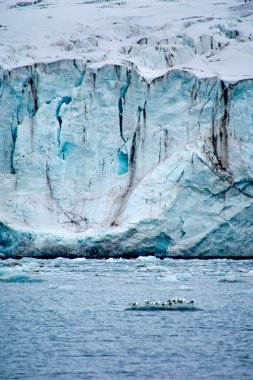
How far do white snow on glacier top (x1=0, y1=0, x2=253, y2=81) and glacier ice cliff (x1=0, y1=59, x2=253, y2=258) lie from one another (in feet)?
3.00

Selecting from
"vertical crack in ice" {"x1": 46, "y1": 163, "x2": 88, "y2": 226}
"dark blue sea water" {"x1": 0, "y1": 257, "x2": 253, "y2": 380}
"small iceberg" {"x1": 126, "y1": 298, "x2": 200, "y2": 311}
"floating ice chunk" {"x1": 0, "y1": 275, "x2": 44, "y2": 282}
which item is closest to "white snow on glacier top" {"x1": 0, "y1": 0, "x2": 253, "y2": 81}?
"vertical crack in ice" {"x1": 46, "y1": 163, "x2": 88, "y2": 226}

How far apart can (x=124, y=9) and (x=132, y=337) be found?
113 ft

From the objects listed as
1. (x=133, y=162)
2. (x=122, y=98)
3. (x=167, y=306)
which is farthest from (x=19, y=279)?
(x=122, y=98)

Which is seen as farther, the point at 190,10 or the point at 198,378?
the point at 190,10

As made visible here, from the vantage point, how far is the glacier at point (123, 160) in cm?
2514

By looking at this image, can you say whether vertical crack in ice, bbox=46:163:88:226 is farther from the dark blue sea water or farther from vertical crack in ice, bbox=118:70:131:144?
the dark blue sea water

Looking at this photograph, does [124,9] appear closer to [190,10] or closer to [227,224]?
[190,10]

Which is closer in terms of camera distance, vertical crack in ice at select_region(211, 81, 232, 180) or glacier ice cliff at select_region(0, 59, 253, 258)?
glacier ice cliff at select_region(0, 59, 253, 258)

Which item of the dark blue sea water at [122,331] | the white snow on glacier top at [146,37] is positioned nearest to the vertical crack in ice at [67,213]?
the white snow on glacier top at [146,37]

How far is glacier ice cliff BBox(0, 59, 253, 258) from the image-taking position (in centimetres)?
2512

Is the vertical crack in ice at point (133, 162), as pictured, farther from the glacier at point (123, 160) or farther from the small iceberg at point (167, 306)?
the small iceberg at point (167, 306)

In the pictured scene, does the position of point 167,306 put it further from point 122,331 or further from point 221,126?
point 221,126

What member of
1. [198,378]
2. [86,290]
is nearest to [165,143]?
[86,290]

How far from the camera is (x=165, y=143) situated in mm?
26938
